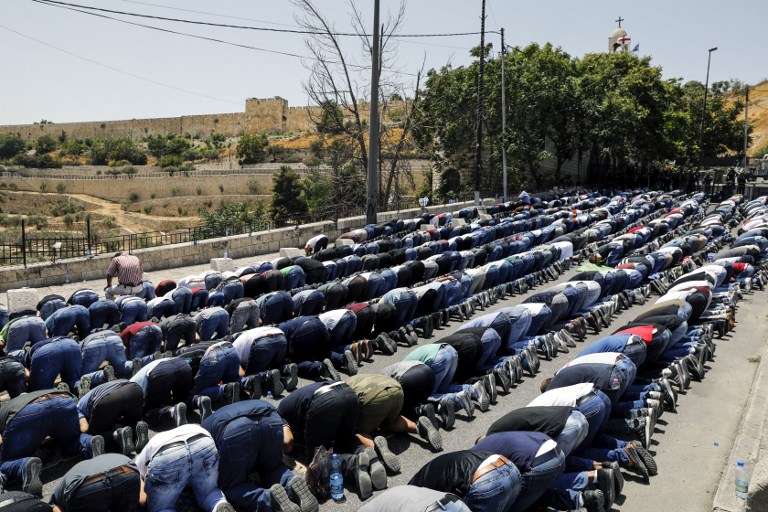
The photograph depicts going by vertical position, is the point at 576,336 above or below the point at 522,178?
below

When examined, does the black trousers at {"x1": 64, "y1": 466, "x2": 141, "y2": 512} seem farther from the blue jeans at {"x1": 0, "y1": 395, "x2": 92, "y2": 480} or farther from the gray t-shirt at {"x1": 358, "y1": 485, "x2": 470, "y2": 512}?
the gray t-shirt at {"x1": 358, "y1": 485, "x2": 470, "y2": 512}

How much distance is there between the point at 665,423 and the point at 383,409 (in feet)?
12.6

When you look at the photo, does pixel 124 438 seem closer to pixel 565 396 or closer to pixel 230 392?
pixel 230 392

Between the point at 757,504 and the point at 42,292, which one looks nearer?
the point at 757,504

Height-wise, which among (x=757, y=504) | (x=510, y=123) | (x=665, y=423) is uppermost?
(x=510, y=123)

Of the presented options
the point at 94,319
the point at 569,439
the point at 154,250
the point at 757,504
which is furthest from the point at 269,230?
the point at 757,504

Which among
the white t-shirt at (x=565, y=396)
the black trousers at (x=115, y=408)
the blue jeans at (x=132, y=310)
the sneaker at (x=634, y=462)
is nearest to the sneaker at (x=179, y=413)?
the black trousers at (x=115, y=408)

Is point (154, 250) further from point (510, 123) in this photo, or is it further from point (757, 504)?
point (510, 123)

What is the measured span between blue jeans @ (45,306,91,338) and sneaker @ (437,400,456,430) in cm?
588

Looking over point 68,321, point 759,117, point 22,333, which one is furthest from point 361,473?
point 759,117

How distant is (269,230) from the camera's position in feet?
68.7

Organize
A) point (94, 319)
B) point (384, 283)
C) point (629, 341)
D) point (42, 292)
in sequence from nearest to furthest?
point (629, 341), point (94, 319), point (384, 283), point (42, 292)

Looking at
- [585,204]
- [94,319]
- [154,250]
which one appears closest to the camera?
[94,319]

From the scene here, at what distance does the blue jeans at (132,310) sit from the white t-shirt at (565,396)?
23.6 ft
